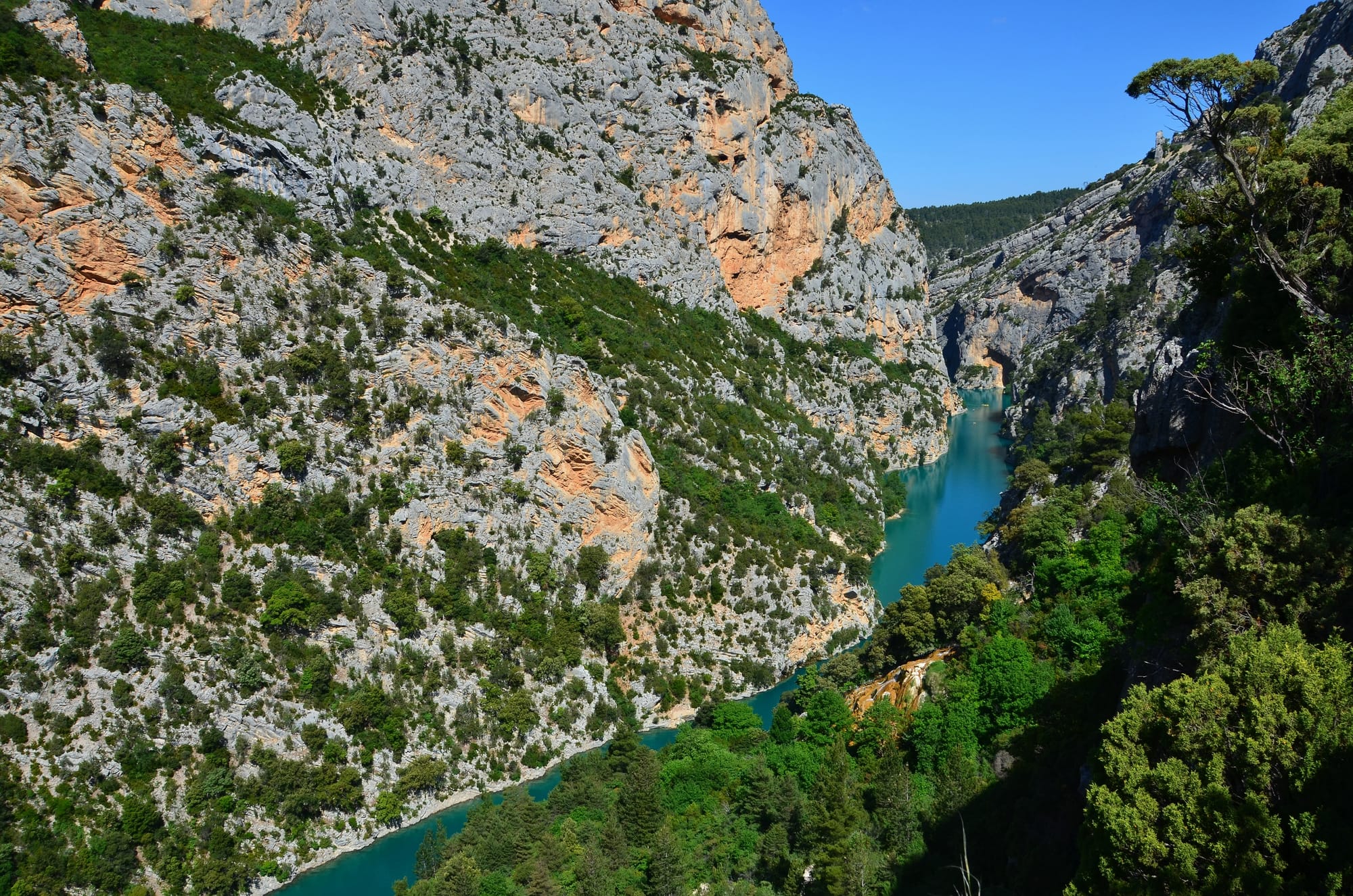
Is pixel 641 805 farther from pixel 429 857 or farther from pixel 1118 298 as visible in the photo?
pixel 1118 298

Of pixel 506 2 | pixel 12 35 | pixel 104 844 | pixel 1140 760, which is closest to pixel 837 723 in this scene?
pixel 1140 760

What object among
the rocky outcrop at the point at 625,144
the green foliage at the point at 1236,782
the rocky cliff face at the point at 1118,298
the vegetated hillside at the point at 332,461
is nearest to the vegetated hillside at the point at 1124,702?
the green foliage at the point at 1236,782

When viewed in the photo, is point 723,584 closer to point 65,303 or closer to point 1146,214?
point 65,303

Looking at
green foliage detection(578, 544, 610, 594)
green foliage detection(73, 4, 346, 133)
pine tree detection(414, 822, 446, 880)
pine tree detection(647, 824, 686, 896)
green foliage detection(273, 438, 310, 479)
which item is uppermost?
green foliage detection(73, 4, 346, 133)

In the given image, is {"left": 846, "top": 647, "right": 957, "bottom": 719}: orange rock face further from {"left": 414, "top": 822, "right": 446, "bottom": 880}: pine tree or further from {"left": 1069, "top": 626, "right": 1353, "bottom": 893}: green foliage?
{"left": 1069, "top": 626, "right": 1353, "bottom": 893}: green foliage

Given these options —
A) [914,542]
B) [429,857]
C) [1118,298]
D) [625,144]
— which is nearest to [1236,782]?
[429,857]

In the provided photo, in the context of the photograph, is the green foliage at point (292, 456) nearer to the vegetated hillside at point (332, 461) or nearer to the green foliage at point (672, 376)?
the vegetated hillside at point (332, 461)

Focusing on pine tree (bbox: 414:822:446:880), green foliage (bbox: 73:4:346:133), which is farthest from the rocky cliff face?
green foliage (bbox: 73:4:346:133)
